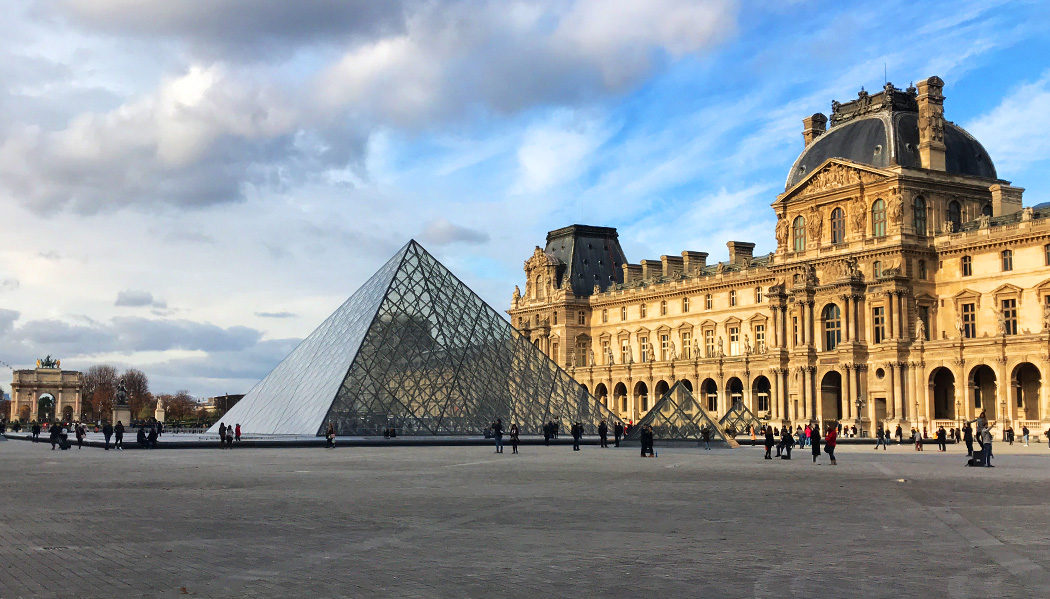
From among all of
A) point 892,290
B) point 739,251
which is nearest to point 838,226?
point 892,290

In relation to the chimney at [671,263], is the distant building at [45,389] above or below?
below

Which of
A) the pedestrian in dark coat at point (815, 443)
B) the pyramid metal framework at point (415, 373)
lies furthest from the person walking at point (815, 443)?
the pyramid metal framework at point (415, 373)

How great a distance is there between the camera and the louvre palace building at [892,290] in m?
56.6

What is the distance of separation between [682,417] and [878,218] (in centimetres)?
2375

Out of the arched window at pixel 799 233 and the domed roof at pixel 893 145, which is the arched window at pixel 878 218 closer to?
the domed roof at pixel 893 145

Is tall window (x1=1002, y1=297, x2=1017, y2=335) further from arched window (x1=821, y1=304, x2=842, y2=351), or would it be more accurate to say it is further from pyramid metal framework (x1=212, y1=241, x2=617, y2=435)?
pyramid metal framework (x1=212, y1=241, x2=617, y2=435)

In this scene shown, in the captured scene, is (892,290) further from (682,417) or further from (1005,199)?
(682,417)

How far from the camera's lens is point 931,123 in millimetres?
61844

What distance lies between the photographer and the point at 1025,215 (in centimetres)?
5728

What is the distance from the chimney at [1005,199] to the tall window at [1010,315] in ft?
19.4

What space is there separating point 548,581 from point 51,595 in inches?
150

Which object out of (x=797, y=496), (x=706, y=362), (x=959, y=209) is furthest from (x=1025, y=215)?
(x=797, y=496)

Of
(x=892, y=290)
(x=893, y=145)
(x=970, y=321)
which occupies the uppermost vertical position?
(x=893, y=145)

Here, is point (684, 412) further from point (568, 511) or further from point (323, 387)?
point (568, 511)
